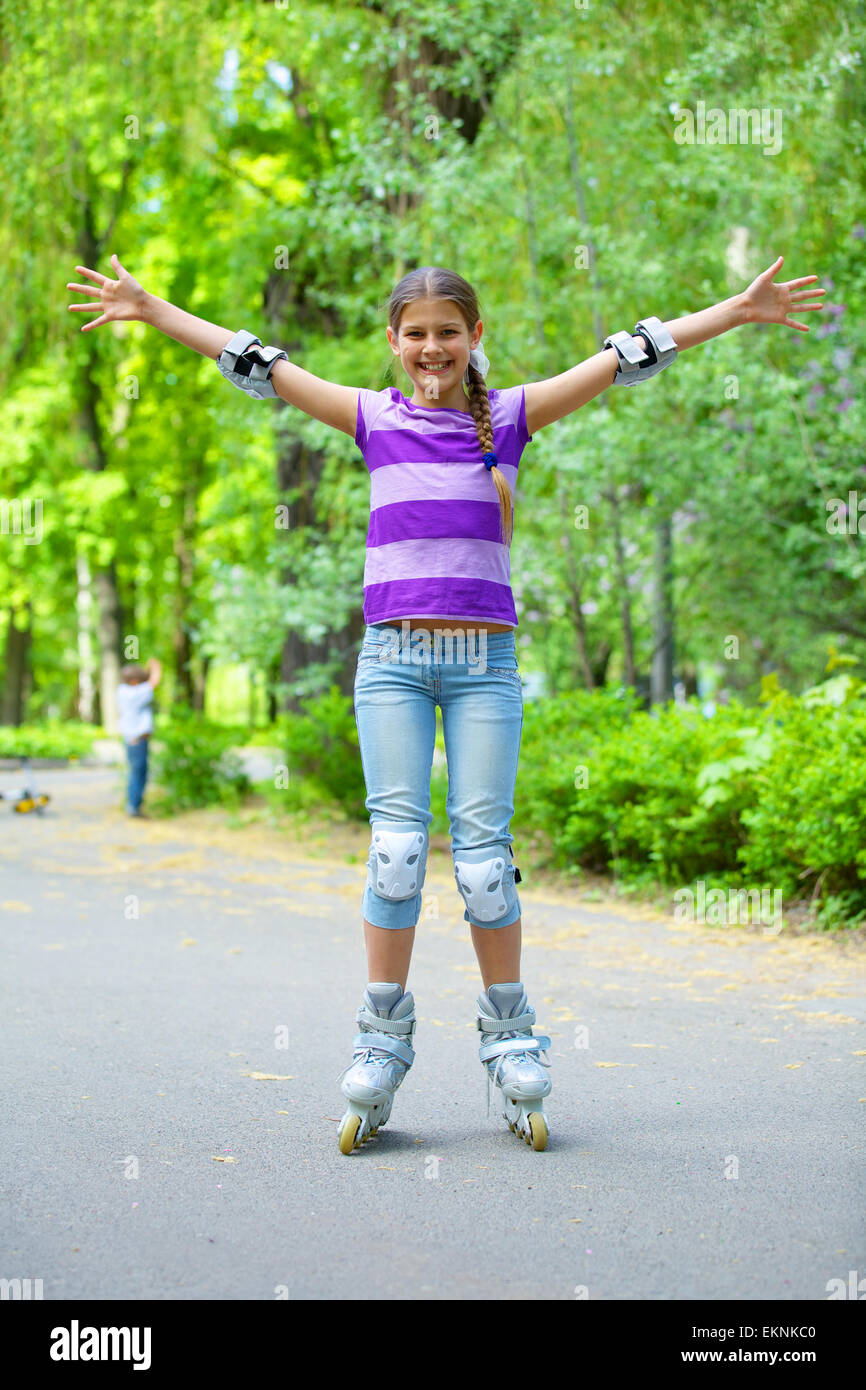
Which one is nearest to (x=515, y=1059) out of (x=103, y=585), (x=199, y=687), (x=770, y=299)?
(x=770, y=299)

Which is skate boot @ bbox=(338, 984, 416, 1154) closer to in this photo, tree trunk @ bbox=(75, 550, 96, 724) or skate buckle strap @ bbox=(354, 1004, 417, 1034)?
skate buckle strap @ bbox=(354, 1004, 417, 1034)

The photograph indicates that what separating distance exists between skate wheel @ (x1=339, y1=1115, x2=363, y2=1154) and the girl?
0.02 metres

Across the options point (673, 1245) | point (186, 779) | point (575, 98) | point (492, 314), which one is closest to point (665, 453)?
point (492, 314)

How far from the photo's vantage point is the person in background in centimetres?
1175

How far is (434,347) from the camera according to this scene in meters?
3.19

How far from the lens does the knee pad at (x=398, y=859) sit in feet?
10.1

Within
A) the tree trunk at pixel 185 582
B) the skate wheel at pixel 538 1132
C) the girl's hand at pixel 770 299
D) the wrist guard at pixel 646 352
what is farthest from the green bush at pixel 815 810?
the tree trunk at pixel 185 582

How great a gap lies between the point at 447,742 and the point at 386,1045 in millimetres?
713

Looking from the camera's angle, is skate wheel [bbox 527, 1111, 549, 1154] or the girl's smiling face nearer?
skate wheel [bbox 527, 1111, 549, 1154]

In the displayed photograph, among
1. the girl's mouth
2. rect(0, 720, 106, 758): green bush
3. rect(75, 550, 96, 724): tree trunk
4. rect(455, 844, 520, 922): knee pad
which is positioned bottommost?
rect(455, 844, 520, 922): knee pad

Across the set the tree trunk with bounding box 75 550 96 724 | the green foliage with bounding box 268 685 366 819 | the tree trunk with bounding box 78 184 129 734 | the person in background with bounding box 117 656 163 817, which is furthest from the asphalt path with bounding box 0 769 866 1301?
the tree trunk with bounding box 75 550 96 724

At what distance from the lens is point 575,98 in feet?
28.8

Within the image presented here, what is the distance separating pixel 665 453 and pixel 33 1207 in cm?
700

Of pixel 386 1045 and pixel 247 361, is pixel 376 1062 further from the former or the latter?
pixel 247 361
